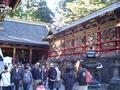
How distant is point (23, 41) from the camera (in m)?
34.7

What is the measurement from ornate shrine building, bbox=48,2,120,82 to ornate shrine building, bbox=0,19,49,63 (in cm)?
597

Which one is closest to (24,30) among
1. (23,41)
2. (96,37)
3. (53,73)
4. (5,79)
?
(23,41)

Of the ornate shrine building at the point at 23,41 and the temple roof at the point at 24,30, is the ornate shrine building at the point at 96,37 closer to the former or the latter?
the ornate shrine building at the point at 23,41

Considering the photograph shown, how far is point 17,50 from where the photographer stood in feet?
120

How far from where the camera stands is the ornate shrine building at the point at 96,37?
18.6 metres

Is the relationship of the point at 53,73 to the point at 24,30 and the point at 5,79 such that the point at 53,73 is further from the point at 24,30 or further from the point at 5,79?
the point at 24,30

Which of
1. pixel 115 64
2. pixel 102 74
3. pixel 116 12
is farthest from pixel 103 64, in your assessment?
pixel 116 12

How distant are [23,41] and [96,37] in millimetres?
14522

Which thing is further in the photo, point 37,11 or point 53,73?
point 37,11

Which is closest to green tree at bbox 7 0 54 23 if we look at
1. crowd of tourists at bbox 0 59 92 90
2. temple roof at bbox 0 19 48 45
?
temple roof at bbox 0 19 48 45

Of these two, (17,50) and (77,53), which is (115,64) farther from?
(17,50)

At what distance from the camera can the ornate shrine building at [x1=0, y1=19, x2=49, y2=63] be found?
114ft

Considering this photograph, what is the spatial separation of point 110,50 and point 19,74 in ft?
19.0

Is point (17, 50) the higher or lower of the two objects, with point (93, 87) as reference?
higher
